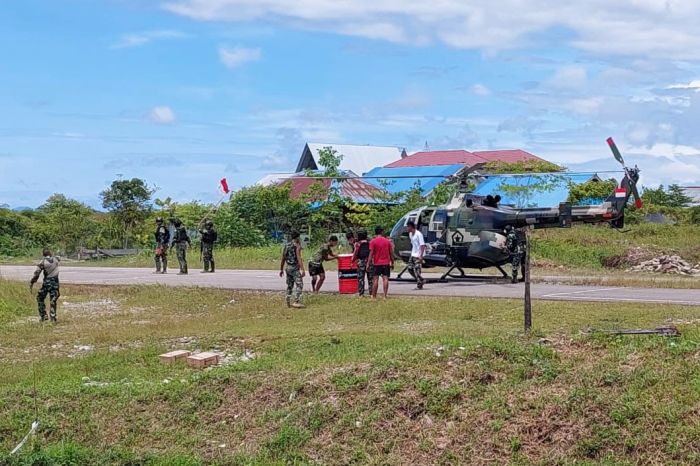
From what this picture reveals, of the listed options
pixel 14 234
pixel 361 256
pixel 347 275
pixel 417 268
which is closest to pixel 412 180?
pixel 14 234

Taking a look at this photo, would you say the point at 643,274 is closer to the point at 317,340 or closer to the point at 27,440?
the point at 317,340

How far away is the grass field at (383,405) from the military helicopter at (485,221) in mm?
10697

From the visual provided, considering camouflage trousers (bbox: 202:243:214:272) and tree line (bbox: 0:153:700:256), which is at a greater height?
tree line (bbox: 0:153:700:256)

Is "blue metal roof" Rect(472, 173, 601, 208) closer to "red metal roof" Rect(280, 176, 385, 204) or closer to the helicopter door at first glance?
"red metal roof" Rect(280, 176, 385, 204)

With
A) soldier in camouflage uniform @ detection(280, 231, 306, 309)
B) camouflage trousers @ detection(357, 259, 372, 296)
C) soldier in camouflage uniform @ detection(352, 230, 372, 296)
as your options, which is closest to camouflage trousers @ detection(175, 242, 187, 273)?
camouflage trousers @ detection(357, 259, 372, 296)

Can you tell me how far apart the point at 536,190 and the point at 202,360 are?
1386 inches

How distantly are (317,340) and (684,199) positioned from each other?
4605 centimetres

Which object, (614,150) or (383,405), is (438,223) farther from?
(383,405)

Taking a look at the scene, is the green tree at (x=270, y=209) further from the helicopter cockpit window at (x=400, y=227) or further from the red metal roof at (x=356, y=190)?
the helicopter cockpit window at (x=400, y=227)

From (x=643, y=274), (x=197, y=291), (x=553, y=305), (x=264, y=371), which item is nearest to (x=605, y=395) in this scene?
(x=264, y=371)

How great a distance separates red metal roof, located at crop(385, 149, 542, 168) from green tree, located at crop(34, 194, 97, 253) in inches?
883

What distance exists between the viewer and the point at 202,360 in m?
10.8

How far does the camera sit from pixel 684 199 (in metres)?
52.3

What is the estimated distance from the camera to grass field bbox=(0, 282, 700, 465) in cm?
718
